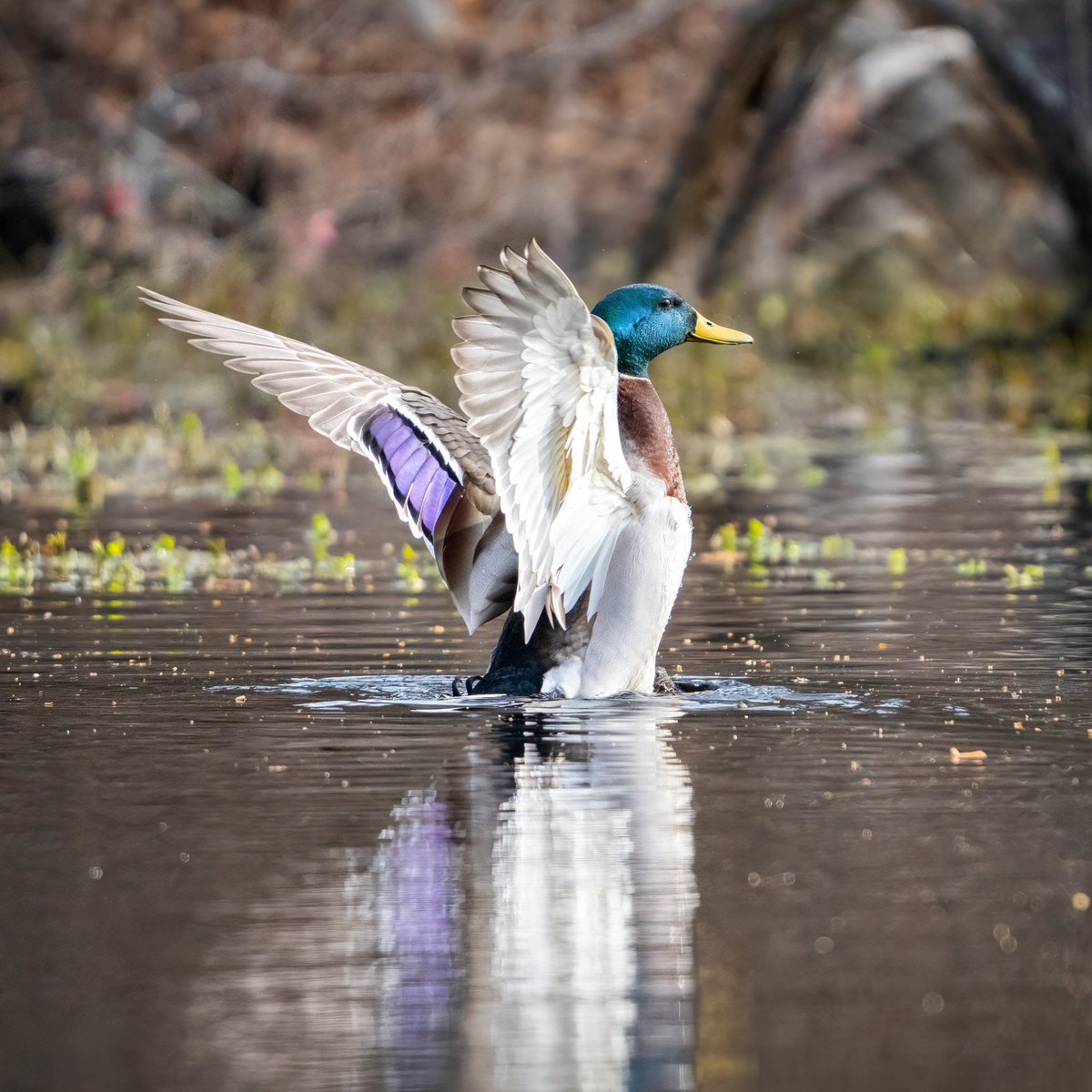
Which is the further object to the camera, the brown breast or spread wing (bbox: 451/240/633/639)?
the brown breast

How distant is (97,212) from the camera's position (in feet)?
76.0

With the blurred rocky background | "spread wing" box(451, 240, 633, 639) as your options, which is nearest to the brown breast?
"spread wing" box(451, 240, 633, 639)

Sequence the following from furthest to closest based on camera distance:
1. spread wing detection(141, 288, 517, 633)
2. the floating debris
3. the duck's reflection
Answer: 1. spread wing detection(141, 288, 517, 633)
2. the floating debris
3. the duck's reflection

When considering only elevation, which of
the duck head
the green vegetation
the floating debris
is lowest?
the floating debris

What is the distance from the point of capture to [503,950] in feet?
14.4

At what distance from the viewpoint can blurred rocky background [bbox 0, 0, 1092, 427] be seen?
69.5 ft

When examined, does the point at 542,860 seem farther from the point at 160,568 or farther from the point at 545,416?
the point at 160,568

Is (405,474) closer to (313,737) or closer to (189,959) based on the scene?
(313,737)

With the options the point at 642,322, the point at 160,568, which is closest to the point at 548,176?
the point at 160,568

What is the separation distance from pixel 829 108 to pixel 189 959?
2244cm

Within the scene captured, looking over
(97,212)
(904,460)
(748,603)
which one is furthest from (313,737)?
(97,212)

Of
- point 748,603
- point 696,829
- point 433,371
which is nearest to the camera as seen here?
point 696,829

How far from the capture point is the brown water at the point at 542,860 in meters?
3.89

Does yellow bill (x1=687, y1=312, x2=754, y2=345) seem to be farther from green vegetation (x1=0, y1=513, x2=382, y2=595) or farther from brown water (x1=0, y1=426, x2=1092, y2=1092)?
green vegetation (x1=0, y1=513, x2=382, y2=595)
